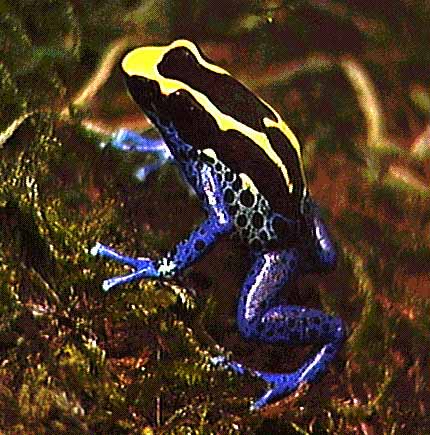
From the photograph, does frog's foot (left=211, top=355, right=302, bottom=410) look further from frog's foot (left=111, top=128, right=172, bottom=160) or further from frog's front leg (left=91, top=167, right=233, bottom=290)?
frog's foot (left=111, top=128, right=172, bottom=160)

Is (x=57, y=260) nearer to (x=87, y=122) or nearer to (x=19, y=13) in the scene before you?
(x=87, y=122)

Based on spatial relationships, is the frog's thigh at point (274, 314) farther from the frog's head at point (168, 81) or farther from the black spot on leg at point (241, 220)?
the frog's head at point (168, 81)

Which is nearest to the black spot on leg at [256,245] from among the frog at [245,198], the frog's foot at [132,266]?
the frog at [245,198]

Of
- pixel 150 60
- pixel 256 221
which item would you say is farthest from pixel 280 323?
pixel 150 60

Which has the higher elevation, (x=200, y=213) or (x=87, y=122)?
(x=87, y=122)

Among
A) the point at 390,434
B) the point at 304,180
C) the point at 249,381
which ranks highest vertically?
the point at 304,180

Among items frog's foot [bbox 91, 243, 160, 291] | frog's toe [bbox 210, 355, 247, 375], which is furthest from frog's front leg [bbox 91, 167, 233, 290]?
frog's toe [bbox 210, 355, 247, 375]

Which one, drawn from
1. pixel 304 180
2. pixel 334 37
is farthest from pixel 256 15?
pixel 304 180
